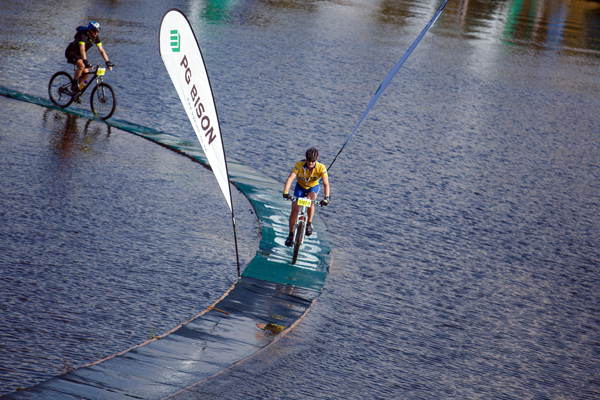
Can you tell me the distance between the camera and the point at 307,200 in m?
6.95

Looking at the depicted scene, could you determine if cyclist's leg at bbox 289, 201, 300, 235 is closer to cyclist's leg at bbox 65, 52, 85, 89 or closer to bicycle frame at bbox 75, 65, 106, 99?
bicycle frame at bbox 75, 65, 106, 99

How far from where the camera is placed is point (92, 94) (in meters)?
10.7

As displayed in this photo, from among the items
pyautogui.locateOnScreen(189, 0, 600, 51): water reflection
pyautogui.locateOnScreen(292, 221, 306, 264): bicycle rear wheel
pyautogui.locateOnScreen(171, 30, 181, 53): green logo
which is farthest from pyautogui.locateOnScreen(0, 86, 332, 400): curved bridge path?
pyautogui.locateOnScreen(189, 0, 600, 51): water reflection

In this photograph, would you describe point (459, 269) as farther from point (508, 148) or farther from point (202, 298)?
point (508, 148)

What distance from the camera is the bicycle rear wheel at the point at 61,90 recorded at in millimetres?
10820

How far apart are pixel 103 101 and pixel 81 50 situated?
118 cm

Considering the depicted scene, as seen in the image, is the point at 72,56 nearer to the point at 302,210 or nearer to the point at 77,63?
the point at 77,63

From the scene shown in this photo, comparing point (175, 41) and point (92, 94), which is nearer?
point (175, 41)

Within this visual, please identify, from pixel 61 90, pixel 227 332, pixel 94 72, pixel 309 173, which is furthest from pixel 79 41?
pixel 227 332

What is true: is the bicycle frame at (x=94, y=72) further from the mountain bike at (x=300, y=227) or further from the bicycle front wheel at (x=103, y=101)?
the mountain bike at (x=300, y=227)

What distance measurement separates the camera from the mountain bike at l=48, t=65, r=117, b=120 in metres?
10.6

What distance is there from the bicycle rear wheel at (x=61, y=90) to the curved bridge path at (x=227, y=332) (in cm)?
475

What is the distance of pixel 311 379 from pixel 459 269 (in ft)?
9.24

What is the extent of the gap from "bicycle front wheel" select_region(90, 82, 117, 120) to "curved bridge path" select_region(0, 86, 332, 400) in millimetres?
3874
